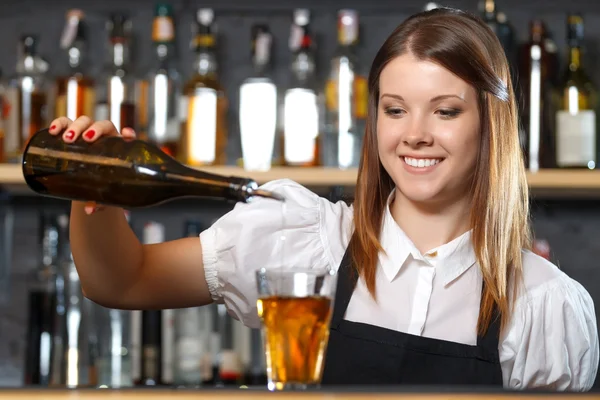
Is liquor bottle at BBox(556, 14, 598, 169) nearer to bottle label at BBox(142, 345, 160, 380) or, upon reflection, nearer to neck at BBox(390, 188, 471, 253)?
neck at BBox(390, 188, 471, 253)

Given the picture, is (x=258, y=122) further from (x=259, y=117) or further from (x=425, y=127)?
(x=425, y=127)

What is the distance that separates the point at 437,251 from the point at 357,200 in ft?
0.50

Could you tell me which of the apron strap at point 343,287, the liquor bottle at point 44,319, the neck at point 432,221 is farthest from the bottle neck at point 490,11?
the liquor bottle at point 44,319

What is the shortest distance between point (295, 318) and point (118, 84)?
129cm

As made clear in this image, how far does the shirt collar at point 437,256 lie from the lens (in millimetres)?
1410

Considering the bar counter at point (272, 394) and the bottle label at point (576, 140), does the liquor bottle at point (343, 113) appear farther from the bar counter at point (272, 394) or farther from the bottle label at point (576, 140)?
the bar counter at point (272, 394)

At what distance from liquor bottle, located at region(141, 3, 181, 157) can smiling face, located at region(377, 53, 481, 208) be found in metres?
0.70

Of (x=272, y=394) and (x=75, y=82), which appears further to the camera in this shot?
(x=75, y=82)

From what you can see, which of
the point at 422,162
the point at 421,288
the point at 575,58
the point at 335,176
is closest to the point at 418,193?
the point at 422,162

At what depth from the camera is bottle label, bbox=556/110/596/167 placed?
187cm

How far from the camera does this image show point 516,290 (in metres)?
1.37

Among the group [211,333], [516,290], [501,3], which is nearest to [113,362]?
[211,333]

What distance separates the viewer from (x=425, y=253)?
1.43 m

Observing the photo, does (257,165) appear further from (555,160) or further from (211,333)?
(555,160)
